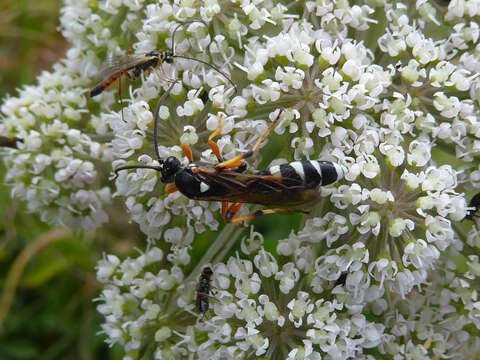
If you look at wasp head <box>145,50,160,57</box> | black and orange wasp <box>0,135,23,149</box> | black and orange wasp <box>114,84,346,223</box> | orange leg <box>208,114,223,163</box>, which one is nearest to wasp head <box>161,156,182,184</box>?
black and orange wasp <box>114,84,346,223</box>

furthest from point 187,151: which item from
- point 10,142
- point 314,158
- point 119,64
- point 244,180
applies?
point 10,142

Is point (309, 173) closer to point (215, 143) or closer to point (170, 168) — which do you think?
point (215, 143)

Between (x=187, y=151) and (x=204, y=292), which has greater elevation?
(x=187, y=151)

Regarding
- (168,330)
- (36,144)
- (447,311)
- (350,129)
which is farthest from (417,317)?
(36,144)

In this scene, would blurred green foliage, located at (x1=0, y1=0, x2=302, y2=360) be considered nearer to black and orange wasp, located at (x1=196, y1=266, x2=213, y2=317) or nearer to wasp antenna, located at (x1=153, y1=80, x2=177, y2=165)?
black and orange wasp, located at (x1=196, y1=266, x2=213, y2=317)

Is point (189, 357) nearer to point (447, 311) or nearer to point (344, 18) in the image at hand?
point (447, 311)
